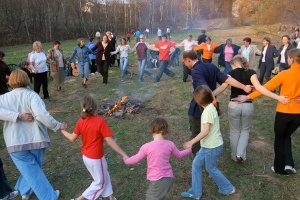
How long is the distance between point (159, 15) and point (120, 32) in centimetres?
871

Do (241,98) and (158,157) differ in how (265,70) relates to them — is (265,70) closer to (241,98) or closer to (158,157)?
(241,98)

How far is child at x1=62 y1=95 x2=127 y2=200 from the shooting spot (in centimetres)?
335

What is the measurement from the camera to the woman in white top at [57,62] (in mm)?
9924

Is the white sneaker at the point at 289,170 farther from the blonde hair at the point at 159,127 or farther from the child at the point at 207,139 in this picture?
the blonde hair at the point at 159,127

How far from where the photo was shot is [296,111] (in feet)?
13.2

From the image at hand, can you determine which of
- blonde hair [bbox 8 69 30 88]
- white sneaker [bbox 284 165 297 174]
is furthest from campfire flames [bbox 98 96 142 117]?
white sneaker [bbox 284 165 297 174]

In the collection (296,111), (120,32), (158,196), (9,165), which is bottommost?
(9,165)

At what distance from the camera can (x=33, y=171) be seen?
368cm

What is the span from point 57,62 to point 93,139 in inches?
290

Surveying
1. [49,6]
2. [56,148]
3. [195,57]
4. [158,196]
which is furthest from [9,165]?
[49,6]

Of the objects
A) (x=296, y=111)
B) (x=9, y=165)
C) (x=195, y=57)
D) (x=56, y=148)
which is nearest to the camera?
(x=296, y=111)

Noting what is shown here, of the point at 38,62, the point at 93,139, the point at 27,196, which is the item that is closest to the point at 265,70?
the point at 38,62

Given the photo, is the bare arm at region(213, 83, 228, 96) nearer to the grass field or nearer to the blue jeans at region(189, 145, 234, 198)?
the blue jeans at region(189, 145, 234, 198)

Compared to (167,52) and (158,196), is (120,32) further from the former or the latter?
(158,196)
